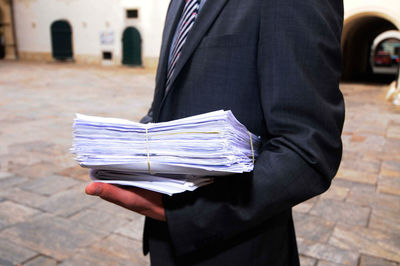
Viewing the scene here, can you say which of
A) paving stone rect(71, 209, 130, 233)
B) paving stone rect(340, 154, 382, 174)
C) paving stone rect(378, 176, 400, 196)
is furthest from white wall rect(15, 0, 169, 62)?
paving stone rect(71, 209, 130, 233)

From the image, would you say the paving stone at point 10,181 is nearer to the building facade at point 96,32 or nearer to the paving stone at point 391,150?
the paving stone at point 391,150

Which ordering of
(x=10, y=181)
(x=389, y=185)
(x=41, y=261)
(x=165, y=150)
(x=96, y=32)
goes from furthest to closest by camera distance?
(x=96, y=32), (x=389, y=185), (x=10, y=181), (x=41, y=261), (x=165, y=150)

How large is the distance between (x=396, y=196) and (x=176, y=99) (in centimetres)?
373

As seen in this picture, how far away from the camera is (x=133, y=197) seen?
800 mm

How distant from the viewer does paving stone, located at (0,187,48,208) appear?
3571mm

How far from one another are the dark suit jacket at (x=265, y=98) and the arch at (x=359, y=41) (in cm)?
1339

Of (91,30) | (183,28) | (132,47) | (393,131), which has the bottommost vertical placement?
(393,131)

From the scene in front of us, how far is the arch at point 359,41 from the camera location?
48.2 ft

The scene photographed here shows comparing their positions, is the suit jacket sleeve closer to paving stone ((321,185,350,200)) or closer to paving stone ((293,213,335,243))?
paving stone ((293,213,335,243))

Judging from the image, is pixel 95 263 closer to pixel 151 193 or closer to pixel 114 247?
pixel 114 247

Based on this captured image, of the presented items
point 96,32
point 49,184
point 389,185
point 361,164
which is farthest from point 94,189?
point 96,32

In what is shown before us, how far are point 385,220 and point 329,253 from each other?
895mm

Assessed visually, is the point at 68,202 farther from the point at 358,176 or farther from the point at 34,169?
the point at 358,176

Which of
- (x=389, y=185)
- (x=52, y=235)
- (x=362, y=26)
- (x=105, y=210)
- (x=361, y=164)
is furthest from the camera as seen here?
(x=362, y=26)
